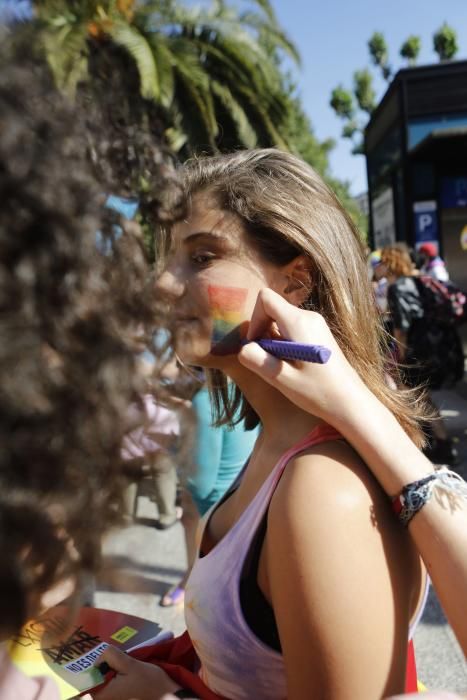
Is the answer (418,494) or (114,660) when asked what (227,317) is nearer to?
(418,494)

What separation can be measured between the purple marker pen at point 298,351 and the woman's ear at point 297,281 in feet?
1.04

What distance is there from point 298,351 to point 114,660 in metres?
0.74

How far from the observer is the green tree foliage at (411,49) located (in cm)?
2889

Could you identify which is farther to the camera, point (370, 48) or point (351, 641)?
point (370, 48)

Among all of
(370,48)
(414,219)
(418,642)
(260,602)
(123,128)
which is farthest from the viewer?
(370,48)

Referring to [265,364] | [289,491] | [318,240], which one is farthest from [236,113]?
[289,491]

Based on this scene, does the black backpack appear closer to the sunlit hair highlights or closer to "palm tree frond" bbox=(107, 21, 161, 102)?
the sunlit hair highlights

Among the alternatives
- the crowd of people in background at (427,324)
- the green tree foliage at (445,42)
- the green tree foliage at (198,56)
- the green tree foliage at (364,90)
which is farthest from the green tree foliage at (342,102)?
the crowd of people in background at (427,324)

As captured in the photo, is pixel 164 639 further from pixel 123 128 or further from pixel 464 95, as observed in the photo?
pixel 464 95

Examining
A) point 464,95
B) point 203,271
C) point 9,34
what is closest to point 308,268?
point 203,271

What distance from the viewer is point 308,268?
146 cm

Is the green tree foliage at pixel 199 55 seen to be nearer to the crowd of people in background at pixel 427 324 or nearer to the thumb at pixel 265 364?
the crowd of people in background at pixel 427 324

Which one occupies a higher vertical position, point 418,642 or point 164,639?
point 164,639

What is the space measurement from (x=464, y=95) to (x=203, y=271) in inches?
456
